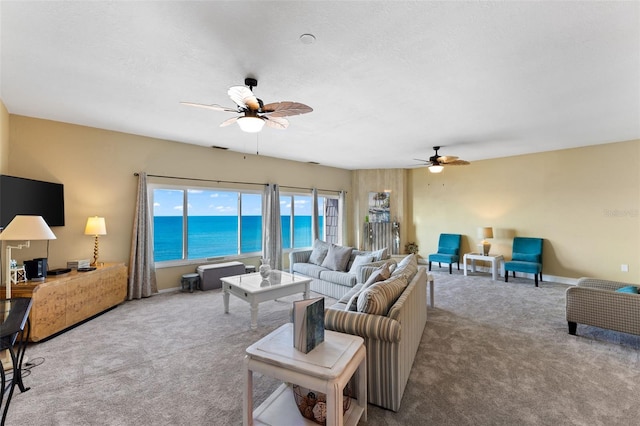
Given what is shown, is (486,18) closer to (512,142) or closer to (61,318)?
(512,142)

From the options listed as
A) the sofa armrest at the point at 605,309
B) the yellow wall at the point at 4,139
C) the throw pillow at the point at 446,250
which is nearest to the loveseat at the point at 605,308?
the sofa armrest at the point at 605,309

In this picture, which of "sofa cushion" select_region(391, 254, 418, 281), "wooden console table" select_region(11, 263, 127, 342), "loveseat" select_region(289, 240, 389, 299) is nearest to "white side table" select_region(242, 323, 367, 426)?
"sofa cushion" select_region(391, 254, 418, 281)

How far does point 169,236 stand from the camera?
5.61 meters

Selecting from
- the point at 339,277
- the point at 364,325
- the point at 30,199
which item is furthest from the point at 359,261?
the point at 30,199

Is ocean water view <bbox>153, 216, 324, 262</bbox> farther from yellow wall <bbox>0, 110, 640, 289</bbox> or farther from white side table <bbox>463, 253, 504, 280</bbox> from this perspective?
white side table <bbox>463, 253, 504, 280</bbox>

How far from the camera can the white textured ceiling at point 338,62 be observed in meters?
1.85

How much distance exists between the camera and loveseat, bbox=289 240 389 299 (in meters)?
4.55

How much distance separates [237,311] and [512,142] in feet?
18.7

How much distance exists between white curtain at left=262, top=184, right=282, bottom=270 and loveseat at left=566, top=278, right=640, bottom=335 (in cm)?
508

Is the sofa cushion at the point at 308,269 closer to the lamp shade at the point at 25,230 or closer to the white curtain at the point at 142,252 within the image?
the white curtain at the point at 142,252

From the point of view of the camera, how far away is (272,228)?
634 cm

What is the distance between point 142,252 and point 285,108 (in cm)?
386

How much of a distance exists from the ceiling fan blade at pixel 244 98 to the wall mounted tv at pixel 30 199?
3098 mm

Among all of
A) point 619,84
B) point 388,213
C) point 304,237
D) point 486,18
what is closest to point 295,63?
point 486,18
